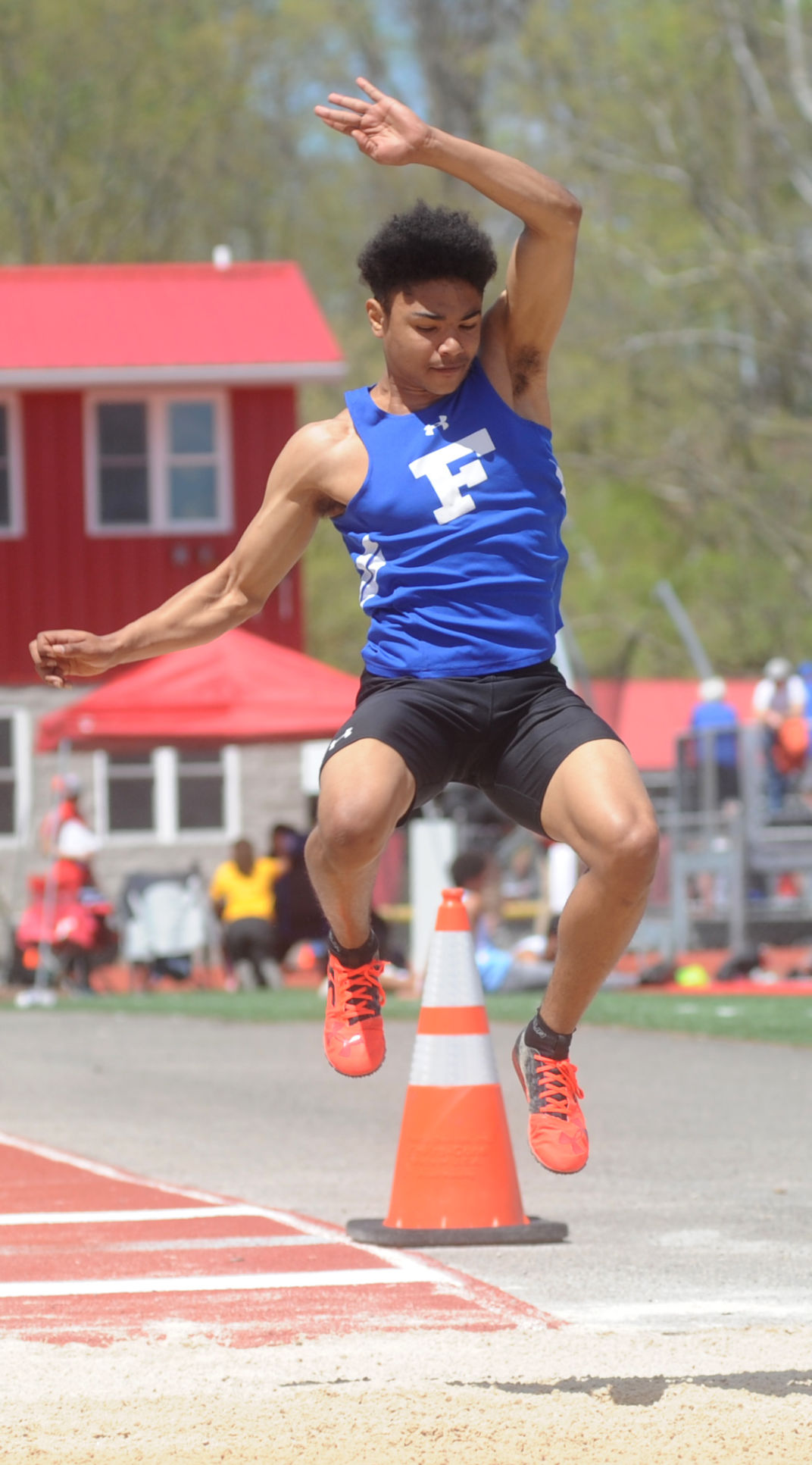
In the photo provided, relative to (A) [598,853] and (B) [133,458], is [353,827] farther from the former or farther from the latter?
(B) [133,458]

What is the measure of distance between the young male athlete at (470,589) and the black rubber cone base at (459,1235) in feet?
Result: 4.82

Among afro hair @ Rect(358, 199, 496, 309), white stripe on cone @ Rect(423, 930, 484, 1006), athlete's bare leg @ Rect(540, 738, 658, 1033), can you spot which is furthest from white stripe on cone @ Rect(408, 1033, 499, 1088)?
afro hair @ Rect(358, 199, 496, 309)

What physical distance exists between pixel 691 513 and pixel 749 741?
2020 cm

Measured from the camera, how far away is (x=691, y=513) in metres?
38.5

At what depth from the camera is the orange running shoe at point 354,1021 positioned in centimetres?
530

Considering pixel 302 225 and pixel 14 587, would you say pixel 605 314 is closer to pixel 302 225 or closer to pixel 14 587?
pixel 302 225

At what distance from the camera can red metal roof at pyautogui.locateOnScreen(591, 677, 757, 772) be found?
27562 millimetres

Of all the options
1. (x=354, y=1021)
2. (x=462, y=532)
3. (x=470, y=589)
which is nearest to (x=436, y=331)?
(x=462, y=532)

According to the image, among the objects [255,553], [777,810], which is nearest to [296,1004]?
[777,810]

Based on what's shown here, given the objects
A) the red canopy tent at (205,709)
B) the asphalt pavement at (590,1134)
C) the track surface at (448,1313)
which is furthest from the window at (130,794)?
the track surface at (448,1313)

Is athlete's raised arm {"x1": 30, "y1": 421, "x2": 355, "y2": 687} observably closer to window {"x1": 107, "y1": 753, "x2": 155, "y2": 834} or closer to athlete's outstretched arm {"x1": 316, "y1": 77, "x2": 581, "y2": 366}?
athlete's outstretched arm {"x1": 316, "y1": 77, "x2": 581, "y2": 366}

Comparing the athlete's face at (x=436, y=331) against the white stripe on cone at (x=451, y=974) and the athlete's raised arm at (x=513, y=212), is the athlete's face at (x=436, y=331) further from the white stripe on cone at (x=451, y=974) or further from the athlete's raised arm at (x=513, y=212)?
the white stripe on cone at (x=451, y=974)

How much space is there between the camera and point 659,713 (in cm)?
2867

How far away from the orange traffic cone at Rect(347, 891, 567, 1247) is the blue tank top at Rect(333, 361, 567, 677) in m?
1.90
